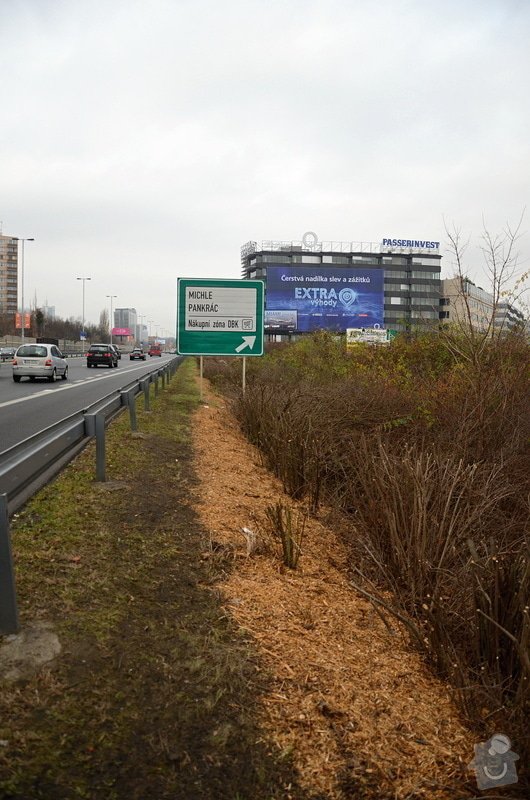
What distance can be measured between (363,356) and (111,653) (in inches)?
513

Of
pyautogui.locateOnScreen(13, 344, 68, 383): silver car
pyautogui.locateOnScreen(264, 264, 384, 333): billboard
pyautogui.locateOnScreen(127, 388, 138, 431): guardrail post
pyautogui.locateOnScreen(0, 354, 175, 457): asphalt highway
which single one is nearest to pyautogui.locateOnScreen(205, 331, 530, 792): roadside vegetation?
pyautogui.locateOnScreen(127, 388, 138, 431): guardrail post

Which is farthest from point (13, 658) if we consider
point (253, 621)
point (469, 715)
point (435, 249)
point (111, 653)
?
point (435, 249)

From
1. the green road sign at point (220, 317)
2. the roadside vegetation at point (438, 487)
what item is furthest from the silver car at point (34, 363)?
the roadside vegetation at point (438, 487)

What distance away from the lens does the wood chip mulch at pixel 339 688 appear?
264cm

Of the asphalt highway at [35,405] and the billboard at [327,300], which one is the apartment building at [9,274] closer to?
the billboard at [327,300]

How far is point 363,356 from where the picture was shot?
15.7 m

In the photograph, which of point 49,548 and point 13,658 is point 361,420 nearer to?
point 49,548

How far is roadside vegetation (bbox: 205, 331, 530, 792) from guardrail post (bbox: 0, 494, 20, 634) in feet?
6.69

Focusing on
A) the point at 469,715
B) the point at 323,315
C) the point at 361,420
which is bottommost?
the point at 469,715

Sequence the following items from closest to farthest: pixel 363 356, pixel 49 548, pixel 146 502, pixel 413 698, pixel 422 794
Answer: pixel 422 794 < pixel 413 698 < pixel 49 548 < pixel 146 502 < pixel 363 356

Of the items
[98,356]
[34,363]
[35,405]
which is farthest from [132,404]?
[98,356]

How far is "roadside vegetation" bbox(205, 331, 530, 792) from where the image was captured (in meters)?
3.67

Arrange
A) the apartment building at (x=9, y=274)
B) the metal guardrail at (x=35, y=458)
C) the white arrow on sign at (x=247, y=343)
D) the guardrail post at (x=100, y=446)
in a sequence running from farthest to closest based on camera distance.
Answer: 1. the apartment building at (x=9, y=274)
2. the white arrow on sign at (x=247, y=343)
3. the guardrail post at (x=100, y=446)
4. the metal guardrail at (x=35, y=458)

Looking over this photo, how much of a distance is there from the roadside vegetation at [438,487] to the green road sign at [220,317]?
7.47ft
